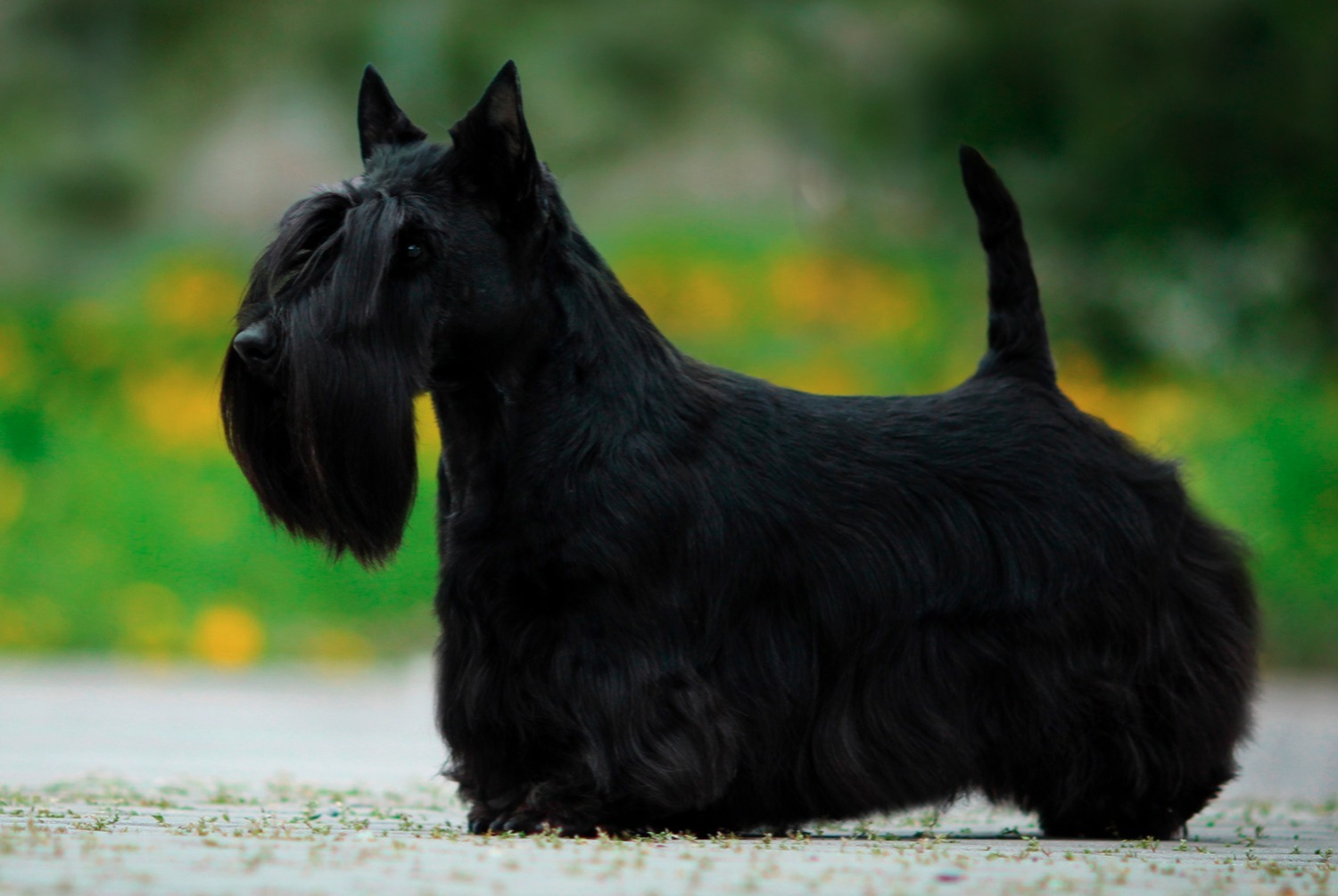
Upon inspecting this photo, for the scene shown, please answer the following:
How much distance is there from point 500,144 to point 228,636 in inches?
370

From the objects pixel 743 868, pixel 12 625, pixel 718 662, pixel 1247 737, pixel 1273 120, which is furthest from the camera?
pixel 12 625

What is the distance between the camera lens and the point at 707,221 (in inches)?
542

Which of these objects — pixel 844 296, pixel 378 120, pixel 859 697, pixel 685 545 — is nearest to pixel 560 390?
pixel 685 545

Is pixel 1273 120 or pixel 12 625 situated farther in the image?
pixel 12 625

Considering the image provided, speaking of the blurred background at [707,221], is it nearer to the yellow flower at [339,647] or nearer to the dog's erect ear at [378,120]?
the yellow flower at [339,647]

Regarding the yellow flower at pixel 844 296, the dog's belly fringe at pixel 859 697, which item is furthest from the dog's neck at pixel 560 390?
the yellow flower at pixel 844 296

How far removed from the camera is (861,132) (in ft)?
39.0

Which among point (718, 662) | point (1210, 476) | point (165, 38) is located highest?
point (165, 38)

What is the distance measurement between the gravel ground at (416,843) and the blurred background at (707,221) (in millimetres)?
3642

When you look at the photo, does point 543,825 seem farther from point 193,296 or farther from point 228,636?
point 193,296

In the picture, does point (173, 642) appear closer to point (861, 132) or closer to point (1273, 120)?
point (861, 132)

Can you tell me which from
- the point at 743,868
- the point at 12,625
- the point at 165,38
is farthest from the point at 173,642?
the point at 743,868

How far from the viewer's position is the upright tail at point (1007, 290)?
4.75 metres

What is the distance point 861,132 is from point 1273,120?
295 centimetres
